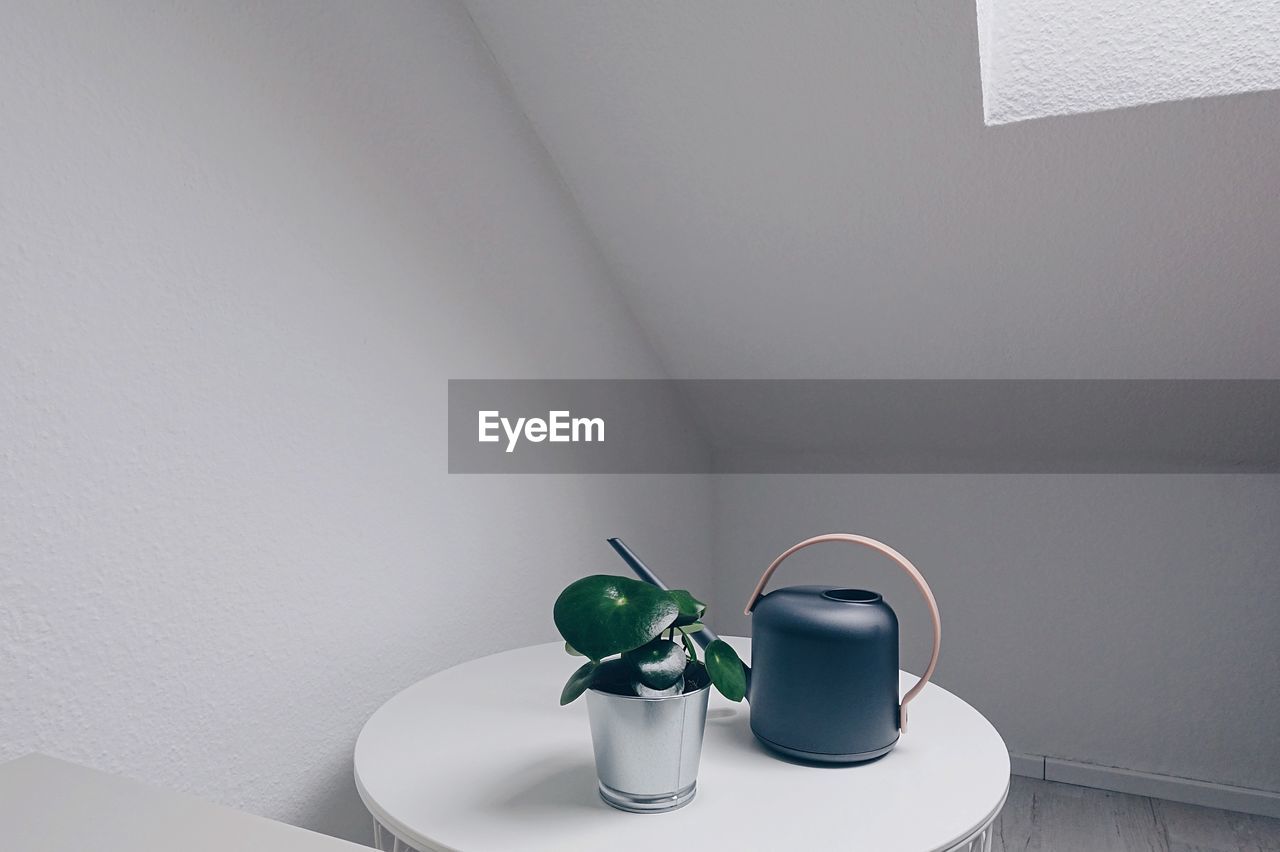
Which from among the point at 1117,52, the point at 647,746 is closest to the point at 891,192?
the point at 1117,52

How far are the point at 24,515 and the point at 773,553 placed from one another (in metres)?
1.99

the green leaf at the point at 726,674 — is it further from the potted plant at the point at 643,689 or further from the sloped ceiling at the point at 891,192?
the sloped ceiling at the point at 891,192

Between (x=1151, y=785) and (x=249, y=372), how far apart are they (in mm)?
2278

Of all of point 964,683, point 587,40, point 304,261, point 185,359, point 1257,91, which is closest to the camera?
point 185,359

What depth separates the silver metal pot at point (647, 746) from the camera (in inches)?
34.5

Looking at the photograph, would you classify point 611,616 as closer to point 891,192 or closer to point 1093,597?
point 891,192

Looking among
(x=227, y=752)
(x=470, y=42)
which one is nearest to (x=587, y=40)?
(x=470, y=42)

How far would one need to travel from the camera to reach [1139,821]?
2104 millimetres

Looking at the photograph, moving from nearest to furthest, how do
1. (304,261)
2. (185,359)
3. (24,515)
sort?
1. (24,515)
2. (185,359)
3. (304,261)

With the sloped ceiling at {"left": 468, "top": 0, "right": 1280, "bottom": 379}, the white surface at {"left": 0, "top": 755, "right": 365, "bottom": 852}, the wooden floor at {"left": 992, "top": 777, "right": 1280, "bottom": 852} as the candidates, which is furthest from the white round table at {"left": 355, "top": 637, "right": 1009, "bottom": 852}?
the wooden floor at {"left": 992, "top": 777, "right": 1280, "bottom": 852}

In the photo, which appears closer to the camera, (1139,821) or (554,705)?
(554,705)

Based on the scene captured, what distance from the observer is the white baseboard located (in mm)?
2127

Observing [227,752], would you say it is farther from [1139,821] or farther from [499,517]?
[1139,821]

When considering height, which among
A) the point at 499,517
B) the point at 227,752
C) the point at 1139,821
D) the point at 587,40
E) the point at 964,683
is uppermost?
the point at 587,40
